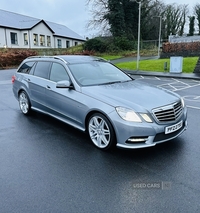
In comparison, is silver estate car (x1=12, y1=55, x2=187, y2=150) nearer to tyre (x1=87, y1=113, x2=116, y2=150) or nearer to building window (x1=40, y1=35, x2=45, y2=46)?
tyre (x1=87, y1=113, x2=116, y2=150)

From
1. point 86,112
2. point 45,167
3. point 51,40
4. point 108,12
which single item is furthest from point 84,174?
point 51,40

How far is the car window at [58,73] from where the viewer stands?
4789 millimetres

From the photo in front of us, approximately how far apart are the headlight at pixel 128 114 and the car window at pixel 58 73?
5.49ft

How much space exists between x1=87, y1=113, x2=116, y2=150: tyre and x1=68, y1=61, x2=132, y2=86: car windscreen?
873 mm

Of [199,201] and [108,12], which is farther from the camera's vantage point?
[108,12]

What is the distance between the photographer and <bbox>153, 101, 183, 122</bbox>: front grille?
11.6 ft

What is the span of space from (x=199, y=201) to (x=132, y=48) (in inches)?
1397

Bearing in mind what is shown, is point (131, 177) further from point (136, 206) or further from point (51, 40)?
point (51, 40)

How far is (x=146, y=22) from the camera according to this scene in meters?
41.8

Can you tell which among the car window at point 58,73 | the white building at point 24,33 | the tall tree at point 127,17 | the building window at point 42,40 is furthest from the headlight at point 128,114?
the building window at point 42,40

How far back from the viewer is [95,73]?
4.88m

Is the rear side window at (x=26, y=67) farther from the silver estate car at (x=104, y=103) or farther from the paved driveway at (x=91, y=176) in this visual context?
the paved driveway at (x=91, y=176)

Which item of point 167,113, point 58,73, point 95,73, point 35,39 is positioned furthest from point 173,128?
point 35,39

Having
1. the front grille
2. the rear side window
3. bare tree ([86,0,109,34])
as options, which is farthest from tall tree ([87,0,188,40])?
the front grille
